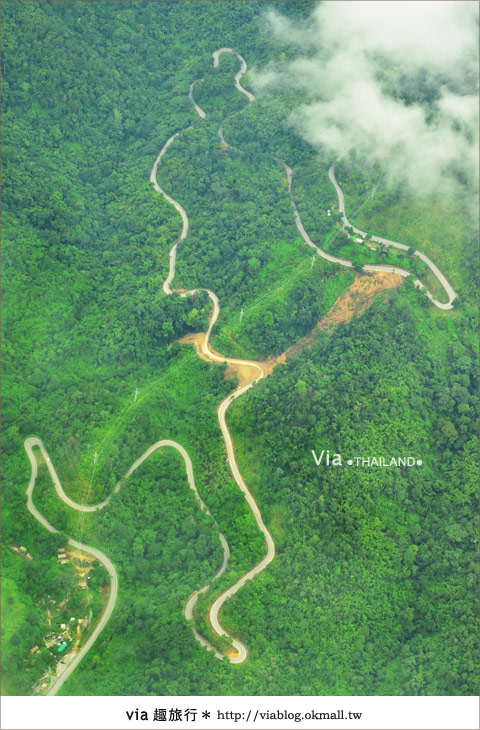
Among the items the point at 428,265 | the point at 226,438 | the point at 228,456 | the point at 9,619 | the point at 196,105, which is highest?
the point at 196,105

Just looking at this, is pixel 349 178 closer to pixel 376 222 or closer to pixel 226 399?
pixel 376 222

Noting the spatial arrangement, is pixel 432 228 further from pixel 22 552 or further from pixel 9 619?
pixel 9 619

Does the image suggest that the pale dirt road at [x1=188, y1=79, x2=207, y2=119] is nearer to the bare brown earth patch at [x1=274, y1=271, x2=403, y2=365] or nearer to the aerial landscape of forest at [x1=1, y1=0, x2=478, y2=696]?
the aerial landscape of forest at [x1=1, y1=0, x2=478, y2=696]

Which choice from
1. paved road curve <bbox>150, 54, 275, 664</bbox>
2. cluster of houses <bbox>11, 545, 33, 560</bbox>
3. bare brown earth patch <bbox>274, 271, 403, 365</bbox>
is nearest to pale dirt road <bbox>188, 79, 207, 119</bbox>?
paved road curve <bbox>150, 54, 275, 664</bbox>

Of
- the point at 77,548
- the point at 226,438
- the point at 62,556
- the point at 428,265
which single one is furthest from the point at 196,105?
the point at 62,556

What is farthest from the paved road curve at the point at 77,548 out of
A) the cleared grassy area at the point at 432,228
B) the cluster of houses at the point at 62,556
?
the cleared grassy area at the point at 432,228

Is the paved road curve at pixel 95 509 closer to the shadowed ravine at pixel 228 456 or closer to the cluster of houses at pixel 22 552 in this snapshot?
the shadowed ravine at pixel 228 456

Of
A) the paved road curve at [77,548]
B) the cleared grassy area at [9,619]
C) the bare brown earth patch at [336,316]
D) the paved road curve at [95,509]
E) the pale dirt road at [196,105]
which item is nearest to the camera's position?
the cleared grassy area at [9,619]

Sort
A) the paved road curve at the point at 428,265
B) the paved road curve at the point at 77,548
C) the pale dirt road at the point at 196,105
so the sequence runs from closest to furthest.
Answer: the paved road curve at the point at 77,548 < the paved road curve at the point at 428,265 < the pale dirt road at the point at 196,105

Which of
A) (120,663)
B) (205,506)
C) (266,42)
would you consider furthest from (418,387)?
(266,42)
